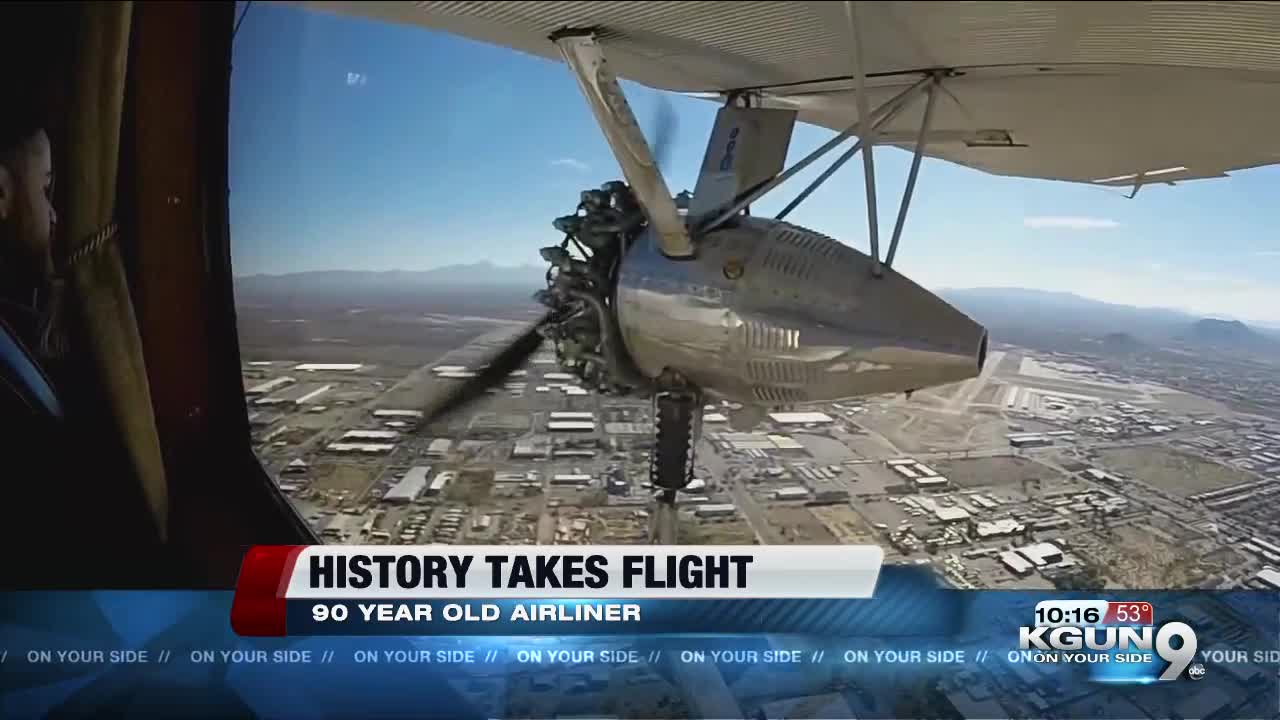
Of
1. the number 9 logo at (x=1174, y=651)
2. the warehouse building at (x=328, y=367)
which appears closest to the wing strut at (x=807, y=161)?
the warehouse building at (x=328, y=367)

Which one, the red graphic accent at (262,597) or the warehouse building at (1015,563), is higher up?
the warehouse building at (1015,563)

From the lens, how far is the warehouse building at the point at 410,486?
2457 millimetres

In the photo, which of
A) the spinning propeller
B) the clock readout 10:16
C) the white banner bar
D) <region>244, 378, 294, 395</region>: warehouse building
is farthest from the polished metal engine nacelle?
<region>244, 378, 294, 395</region>: warehouse building

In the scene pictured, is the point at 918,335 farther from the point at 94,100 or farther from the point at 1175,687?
the point at 94,100

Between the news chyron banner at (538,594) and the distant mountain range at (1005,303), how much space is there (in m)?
0.86

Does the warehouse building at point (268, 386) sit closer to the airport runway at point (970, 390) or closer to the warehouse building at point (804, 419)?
the warehouse building at point (804, 419)

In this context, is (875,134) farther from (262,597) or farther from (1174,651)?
(262,597)

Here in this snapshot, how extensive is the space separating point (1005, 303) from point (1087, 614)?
1.13 m

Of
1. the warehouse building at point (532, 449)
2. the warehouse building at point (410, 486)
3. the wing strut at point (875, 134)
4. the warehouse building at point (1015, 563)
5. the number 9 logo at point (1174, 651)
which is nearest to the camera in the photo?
the wing strut at point (875, 134)

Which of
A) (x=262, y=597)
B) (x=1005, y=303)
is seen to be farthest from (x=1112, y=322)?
(x=262, y=597)

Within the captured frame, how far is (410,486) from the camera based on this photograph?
2514 millimetres

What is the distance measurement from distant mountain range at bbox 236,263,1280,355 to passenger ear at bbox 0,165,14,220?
600 millimetres

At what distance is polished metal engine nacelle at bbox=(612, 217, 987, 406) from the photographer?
1.59m

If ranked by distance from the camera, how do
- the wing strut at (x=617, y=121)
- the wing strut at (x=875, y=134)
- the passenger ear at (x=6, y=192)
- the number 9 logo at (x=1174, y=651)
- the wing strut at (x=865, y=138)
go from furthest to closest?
1. the number 9 logo at (x=1174, y=651)
2. the passenger ear at (x=6, y=192)
3. the wing strut at (x=875, y=134)
4. the wing strut at (x=617, y=121)
5. the wing strut at (x=865, y=138)
